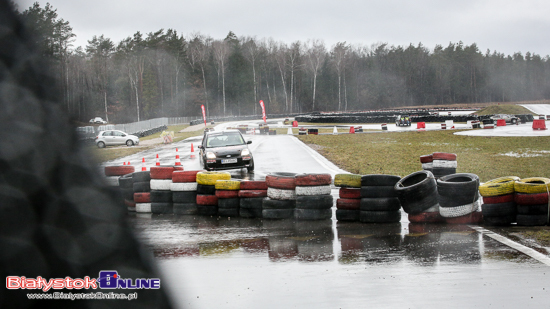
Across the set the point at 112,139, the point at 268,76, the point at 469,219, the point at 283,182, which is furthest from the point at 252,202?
the point at 268,76

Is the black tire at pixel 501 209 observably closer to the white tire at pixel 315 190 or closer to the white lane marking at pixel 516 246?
the white lane marking at pixel 516 246

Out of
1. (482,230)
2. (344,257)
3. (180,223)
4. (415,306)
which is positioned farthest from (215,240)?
(482,230)

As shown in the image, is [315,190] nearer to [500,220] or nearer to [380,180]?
[380,180]

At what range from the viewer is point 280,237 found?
7.11 metres

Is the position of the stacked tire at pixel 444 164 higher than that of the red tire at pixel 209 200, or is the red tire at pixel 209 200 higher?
the stacked tire at pixel 444 164

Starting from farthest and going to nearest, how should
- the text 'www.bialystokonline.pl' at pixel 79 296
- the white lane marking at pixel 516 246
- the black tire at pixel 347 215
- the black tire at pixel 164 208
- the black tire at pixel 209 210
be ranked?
the black tire at pixel 164 208, the black tire at pixel 209 210, the black tire at pixel 347 215, the white lane marking at pixel 516 246, the text 'www.bialystokonline.pl' at pixel 79 296

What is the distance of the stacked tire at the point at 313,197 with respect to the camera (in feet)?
26.8

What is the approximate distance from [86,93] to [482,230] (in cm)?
9048

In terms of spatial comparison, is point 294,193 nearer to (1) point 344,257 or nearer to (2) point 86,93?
(1) point 344,257

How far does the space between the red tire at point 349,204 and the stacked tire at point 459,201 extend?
144 cm

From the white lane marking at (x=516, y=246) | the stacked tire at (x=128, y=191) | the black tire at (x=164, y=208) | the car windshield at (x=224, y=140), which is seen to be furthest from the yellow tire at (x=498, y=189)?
the car windshield at (x=224, y=140)

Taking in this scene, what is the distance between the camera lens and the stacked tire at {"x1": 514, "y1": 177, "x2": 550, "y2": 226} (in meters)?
7.14

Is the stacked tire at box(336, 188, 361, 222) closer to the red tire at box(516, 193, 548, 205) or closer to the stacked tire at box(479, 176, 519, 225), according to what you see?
the stacked tire at box(479, 176, 519, 225)

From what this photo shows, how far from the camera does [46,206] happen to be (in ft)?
22.0
